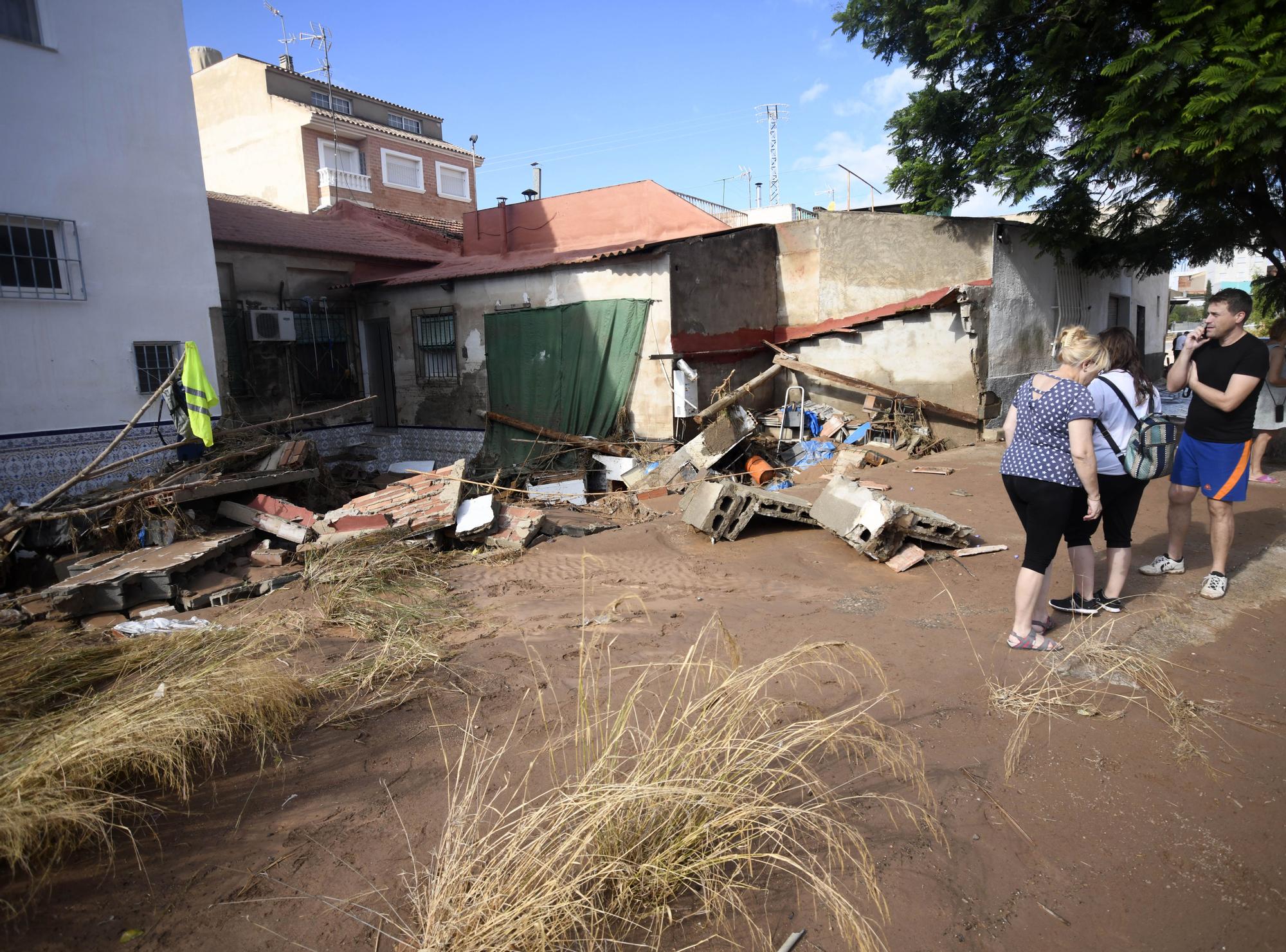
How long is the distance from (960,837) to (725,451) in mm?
7912

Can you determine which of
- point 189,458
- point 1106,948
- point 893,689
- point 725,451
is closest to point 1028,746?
point 893,689

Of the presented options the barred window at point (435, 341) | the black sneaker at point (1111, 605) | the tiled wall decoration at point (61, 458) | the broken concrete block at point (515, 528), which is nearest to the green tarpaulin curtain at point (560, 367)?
the barred window at point (435, 341)

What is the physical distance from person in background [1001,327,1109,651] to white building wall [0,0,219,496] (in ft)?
36.6

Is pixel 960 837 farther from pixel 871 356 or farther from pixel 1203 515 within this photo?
pixel 871 356

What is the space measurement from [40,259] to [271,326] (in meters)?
3.56

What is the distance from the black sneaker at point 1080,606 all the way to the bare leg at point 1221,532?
35.4 inches

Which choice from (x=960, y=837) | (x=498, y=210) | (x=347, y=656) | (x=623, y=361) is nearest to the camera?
(x=960, y=837)

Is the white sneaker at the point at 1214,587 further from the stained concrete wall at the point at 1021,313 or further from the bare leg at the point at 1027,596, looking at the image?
the stained concrete wall at the point at 1021,313

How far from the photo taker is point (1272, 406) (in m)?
6.80

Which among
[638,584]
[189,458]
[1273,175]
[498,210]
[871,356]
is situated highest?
[498,210]

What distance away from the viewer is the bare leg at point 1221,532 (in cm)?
436

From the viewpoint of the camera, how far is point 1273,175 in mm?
9508

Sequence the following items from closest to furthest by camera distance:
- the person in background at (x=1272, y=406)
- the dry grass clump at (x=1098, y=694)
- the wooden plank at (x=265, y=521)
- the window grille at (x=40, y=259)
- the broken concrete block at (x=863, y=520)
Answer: the dry grass clump at (x=1098, y=694)
the broken concrete block at (x=863, y=520)
the person in background at (x=1272, y=406)
the wooden plank at (x=265, y=521)
the window grille at (x=40, y=259)

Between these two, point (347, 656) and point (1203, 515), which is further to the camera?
point (1203, 515)
